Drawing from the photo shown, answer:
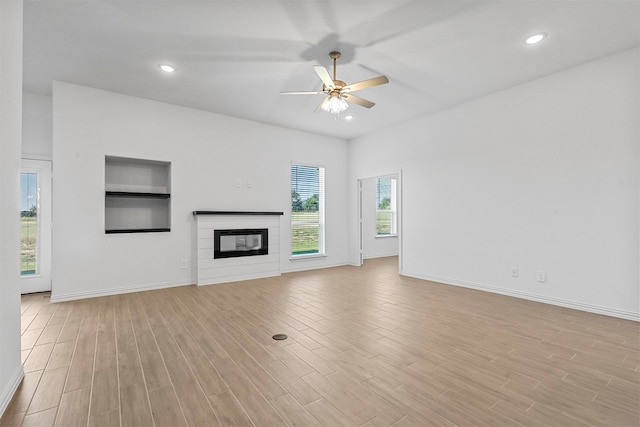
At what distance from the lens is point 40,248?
4.52m

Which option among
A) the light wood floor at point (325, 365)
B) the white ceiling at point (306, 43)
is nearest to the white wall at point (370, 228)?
the white ceiling at point (306, 43)

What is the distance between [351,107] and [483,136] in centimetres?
207

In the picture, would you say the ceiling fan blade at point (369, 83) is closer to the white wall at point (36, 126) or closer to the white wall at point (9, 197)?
the white wall at point (9, 197)

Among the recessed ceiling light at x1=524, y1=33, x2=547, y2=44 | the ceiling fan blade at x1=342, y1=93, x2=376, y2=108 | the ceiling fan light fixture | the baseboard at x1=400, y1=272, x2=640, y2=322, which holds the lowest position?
the baseboard at x1=400, y1=272, x2=640, y2=322

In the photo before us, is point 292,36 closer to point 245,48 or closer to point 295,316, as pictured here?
point 245,48

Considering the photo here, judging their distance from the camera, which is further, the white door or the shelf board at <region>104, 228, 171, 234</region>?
the white door

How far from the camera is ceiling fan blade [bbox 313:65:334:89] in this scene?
2785 mm

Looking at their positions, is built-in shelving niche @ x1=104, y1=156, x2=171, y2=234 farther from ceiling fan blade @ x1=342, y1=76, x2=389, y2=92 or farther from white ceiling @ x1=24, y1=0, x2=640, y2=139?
ceiling fan blade @ x1=342, y1=76, x2=389, y2=92

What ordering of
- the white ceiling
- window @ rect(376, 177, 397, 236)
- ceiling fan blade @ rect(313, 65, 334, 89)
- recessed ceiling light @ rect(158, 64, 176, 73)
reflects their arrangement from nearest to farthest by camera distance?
the white ceiling < ceiling fan blade @ rect(313, 65, 334, 89) < recessed ceiling light @ rect(158, 64, 176, 73) < window @ rect(376, 177, 397, 236)

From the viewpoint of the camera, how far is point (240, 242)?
533cm

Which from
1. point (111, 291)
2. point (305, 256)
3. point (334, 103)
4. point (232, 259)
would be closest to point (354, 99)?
point (334, 103)

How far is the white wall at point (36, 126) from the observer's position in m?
4.39

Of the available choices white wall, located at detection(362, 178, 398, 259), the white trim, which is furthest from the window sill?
white wall, located at detection(362, 178, 398, 259)

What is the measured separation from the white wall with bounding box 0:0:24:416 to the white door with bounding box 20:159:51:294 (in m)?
3.31
